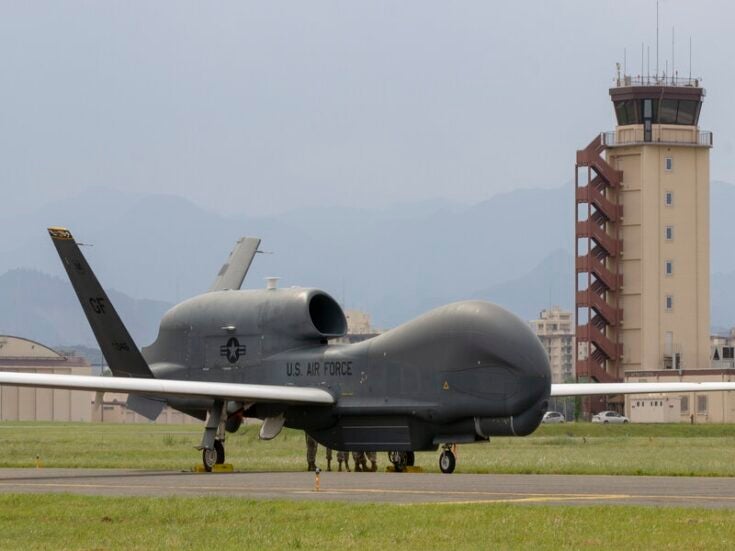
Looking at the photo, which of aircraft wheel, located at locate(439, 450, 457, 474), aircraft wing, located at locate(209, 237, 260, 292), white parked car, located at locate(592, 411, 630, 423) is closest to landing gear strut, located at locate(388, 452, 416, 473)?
aircraft wheel, located at locate(439, 450, 457, 474)

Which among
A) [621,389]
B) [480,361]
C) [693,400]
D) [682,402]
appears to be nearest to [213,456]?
[480,361]

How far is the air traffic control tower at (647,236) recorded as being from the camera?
132m

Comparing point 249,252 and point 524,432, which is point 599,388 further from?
point 249,252

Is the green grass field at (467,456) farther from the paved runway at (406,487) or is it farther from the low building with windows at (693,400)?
the low building with windows at (693,400)

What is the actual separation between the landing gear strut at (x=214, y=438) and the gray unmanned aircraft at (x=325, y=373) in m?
0.04

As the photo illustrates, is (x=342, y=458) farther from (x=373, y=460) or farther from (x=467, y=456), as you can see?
(x=467, y=456)

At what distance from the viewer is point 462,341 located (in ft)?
133

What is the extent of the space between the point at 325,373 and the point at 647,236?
3576 inches

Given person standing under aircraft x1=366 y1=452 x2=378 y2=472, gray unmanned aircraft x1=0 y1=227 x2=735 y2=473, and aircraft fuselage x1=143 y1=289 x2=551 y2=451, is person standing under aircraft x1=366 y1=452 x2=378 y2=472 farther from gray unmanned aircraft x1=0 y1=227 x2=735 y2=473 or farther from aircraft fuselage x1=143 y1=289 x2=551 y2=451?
aircraft fuselage x1=143 y1=289 x2=551 y2=451

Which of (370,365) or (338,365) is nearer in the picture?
(370,365)

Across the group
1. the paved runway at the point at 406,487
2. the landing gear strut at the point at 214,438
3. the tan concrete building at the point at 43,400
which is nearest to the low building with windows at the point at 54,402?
the tan concrete building at the point at 43,400

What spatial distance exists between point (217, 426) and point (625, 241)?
94.1 metres

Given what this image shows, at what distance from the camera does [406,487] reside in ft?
103

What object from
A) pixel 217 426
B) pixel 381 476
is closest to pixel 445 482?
pixel 381 476
